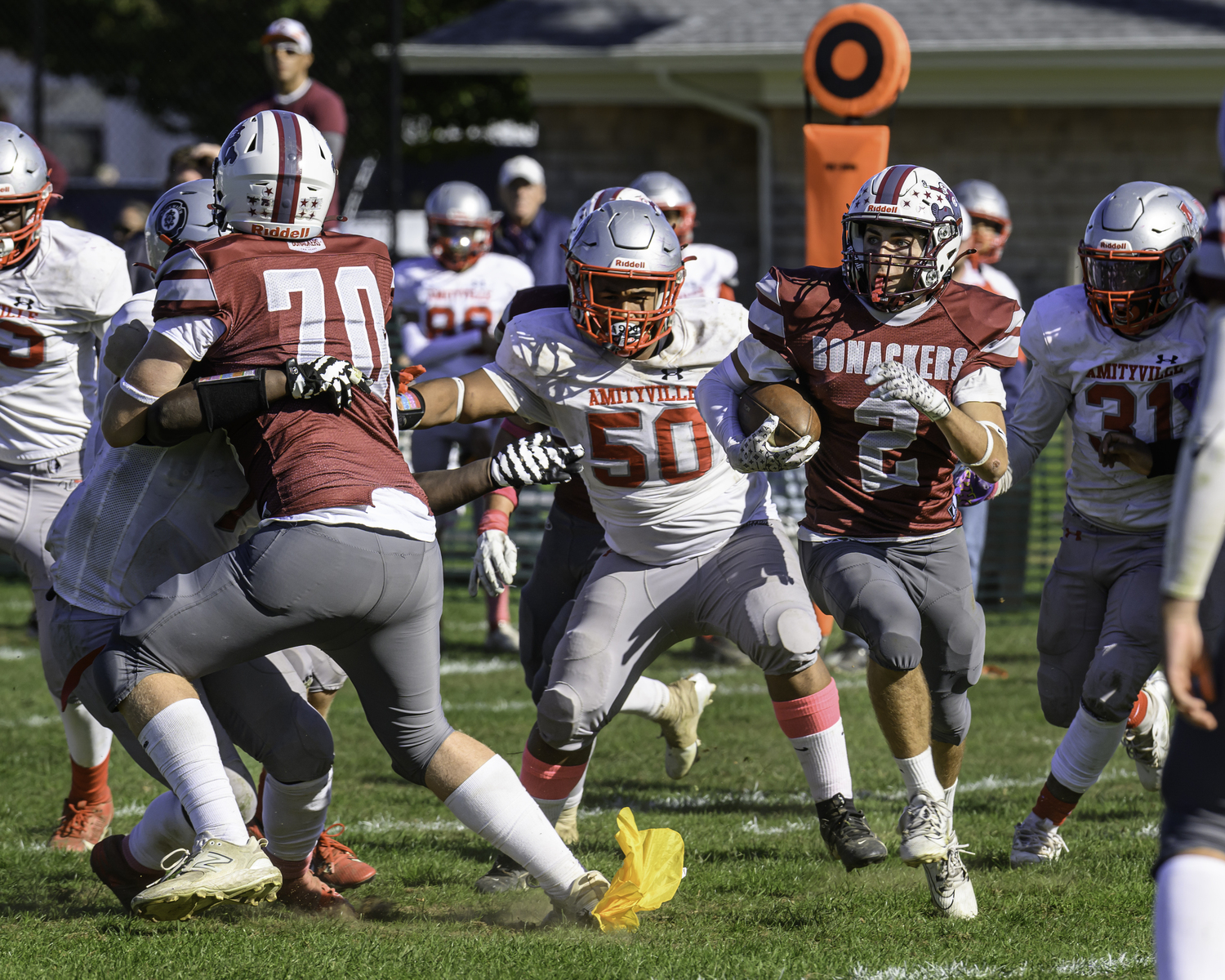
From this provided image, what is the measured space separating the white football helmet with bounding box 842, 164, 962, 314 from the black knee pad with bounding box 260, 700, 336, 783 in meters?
1.89

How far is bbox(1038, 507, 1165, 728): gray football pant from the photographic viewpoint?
4402 mm

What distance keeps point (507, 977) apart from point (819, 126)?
4.51 m

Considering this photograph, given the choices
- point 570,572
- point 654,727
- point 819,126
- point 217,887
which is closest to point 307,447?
point 217,887

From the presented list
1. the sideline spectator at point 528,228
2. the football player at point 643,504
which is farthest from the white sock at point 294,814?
the sideline spectator at point 528,228

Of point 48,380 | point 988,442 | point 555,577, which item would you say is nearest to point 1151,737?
point 988,442

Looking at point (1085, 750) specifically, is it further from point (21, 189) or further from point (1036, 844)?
point (21, 189)

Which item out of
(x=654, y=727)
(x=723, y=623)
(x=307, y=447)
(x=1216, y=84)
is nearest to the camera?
(x=307, y=447)

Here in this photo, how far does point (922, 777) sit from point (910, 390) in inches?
41.0

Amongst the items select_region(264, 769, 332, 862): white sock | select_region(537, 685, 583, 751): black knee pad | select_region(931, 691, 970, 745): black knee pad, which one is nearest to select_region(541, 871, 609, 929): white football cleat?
select_region(537, 685, 583, 751): black knee pad

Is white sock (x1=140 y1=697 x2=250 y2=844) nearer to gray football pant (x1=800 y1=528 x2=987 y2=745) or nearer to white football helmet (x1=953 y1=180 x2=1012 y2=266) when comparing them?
gray football pant (x1=800 y1=528 x2=987 y2=745)

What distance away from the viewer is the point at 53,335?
522 cm

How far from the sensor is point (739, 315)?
4.62 metres

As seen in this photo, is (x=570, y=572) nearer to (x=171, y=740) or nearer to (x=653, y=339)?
(x=653, y=339)

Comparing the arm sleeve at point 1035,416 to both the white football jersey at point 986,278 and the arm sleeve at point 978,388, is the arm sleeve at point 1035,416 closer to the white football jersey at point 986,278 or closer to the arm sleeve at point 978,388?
the arm sleeve at point 978,388
